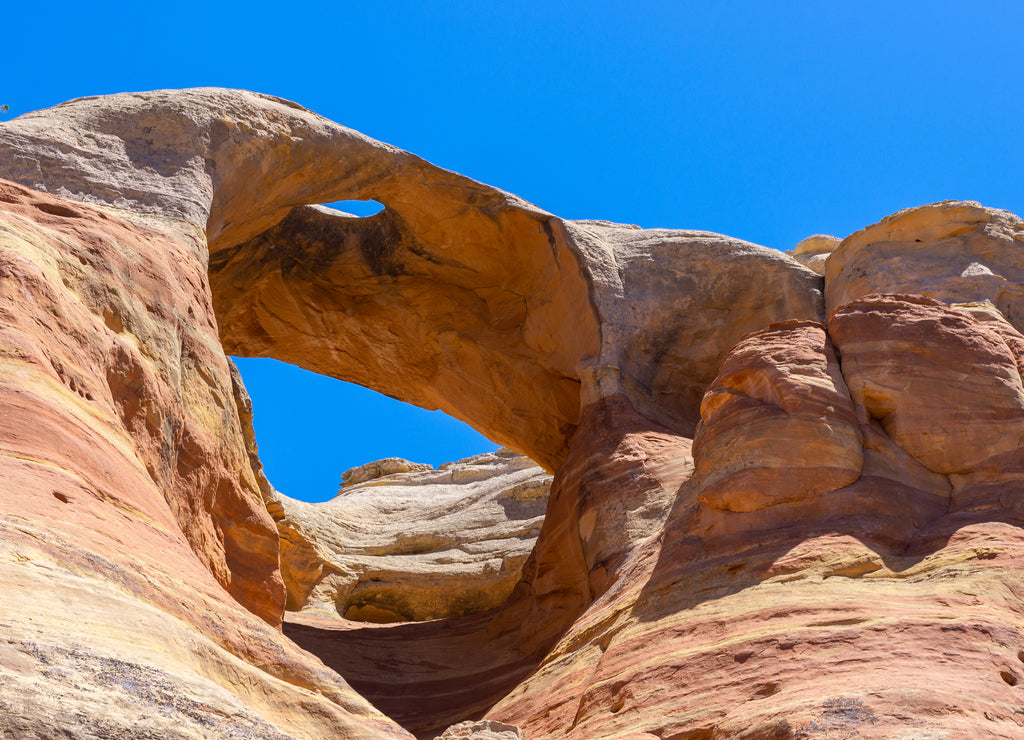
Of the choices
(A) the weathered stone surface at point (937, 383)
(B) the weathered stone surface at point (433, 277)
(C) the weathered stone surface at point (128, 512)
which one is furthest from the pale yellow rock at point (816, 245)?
(C) the weathered stone surface at point (128, 512)

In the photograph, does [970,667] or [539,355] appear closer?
[970,667]

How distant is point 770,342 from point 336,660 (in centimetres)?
817

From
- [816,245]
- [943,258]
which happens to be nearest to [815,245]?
[816,245]

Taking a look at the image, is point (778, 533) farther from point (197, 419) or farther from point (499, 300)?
point (499, 300)

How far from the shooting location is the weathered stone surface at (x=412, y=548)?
21328mm

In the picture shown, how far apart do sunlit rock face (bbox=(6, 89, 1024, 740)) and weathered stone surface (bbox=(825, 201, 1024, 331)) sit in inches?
2.3

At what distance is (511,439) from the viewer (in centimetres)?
1966

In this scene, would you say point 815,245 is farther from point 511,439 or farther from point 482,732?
point 482,732

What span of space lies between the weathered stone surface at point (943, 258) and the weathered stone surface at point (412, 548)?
29.0 ft

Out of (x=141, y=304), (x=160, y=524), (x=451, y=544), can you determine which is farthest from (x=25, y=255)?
(x=451, y=544)

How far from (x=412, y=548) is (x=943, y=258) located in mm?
12352

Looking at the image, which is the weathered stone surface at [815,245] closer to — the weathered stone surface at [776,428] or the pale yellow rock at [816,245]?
the pale yellow rock at [816,245]

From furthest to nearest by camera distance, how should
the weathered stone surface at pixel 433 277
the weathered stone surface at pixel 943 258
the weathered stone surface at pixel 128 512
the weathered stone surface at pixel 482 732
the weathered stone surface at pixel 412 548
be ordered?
1. the weathered stone surface at pixel 412 548
2. the weathered stone surface at pixel 943 258
3. the weathered stone surface at pixel 433 277
4. the weathered stone surface at pixel 482 732
5. the weathered stone surface at pixel 128 512

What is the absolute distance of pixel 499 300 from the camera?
1930 cm
